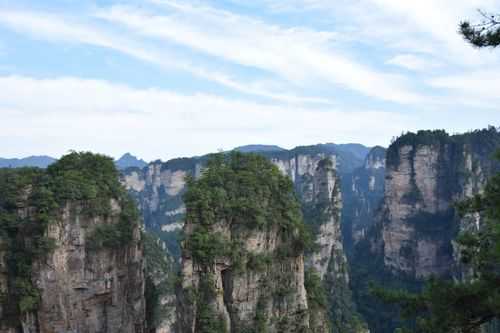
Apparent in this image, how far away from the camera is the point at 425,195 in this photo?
70562 mm

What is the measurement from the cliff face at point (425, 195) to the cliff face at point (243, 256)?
41973 mm

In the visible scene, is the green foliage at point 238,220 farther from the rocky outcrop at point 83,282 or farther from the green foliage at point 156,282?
the green foliage at point 156,282

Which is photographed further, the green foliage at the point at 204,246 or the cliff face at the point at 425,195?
the cliff face at the point at 425,195

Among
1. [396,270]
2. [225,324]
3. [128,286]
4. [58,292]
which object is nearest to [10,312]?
[58,292]

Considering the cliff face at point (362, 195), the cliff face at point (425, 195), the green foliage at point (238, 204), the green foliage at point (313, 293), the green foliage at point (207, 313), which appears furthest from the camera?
the cliff face at point (362, 195)

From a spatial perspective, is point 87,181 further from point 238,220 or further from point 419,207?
point 419,207

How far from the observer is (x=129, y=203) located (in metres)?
36.8

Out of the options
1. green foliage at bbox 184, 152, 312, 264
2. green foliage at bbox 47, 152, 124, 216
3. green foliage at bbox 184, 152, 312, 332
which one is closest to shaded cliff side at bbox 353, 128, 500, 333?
green foliage at bbox 184, 152, 312, 332

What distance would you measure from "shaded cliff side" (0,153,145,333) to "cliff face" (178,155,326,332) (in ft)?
27.7

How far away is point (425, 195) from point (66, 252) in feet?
176

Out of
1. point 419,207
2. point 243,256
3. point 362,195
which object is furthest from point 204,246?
point 362,195

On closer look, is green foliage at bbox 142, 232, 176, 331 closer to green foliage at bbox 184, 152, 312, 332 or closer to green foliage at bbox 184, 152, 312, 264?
green foliage at bbox 184, 152, 312, 332

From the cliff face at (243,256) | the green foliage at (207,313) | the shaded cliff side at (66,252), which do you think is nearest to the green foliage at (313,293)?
the cliff face at (243,256)

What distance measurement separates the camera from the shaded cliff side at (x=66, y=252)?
31.2m
